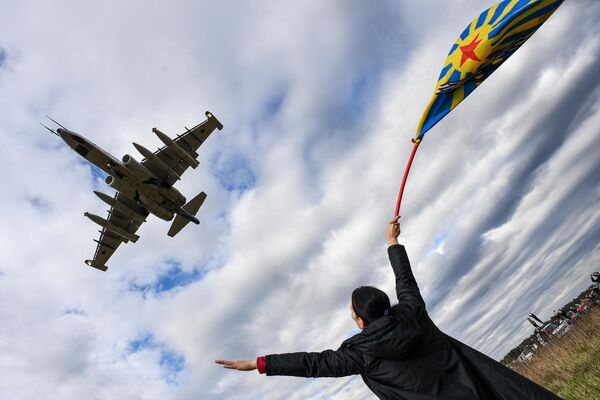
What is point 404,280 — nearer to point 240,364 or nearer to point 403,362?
point 403,362

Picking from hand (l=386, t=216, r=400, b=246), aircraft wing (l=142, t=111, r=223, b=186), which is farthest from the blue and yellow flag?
aircraft wing (l=142, t=111, r=223, b=186)

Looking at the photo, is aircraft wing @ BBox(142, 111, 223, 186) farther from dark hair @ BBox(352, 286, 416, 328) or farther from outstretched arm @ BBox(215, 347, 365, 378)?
dark hair @ BBox(352, 286, 416, 328)

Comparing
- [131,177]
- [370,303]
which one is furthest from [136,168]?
[370,303]

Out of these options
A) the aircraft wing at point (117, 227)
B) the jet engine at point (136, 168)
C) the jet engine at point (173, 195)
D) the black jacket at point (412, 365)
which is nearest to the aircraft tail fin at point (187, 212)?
the jet engine at point (173, 195)

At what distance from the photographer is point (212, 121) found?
75.1 ft

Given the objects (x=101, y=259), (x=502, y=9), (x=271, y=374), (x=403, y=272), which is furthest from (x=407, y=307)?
(x=101, y=259)

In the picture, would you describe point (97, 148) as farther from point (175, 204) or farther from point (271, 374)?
point (271, 374)

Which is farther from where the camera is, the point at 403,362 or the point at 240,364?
the point at 240,364

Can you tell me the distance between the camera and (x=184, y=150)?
22703mm

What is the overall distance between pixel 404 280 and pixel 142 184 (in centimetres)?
2187

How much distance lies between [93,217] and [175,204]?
5.48 meters

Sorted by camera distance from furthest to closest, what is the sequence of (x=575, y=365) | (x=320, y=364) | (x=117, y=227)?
→ (x=117, y=227)
(x=575, y=365)
(x=320, y=364)

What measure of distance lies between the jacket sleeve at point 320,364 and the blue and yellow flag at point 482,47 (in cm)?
313

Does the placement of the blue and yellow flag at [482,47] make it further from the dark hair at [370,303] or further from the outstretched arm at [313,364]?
the outstretched arm at [313,364]
